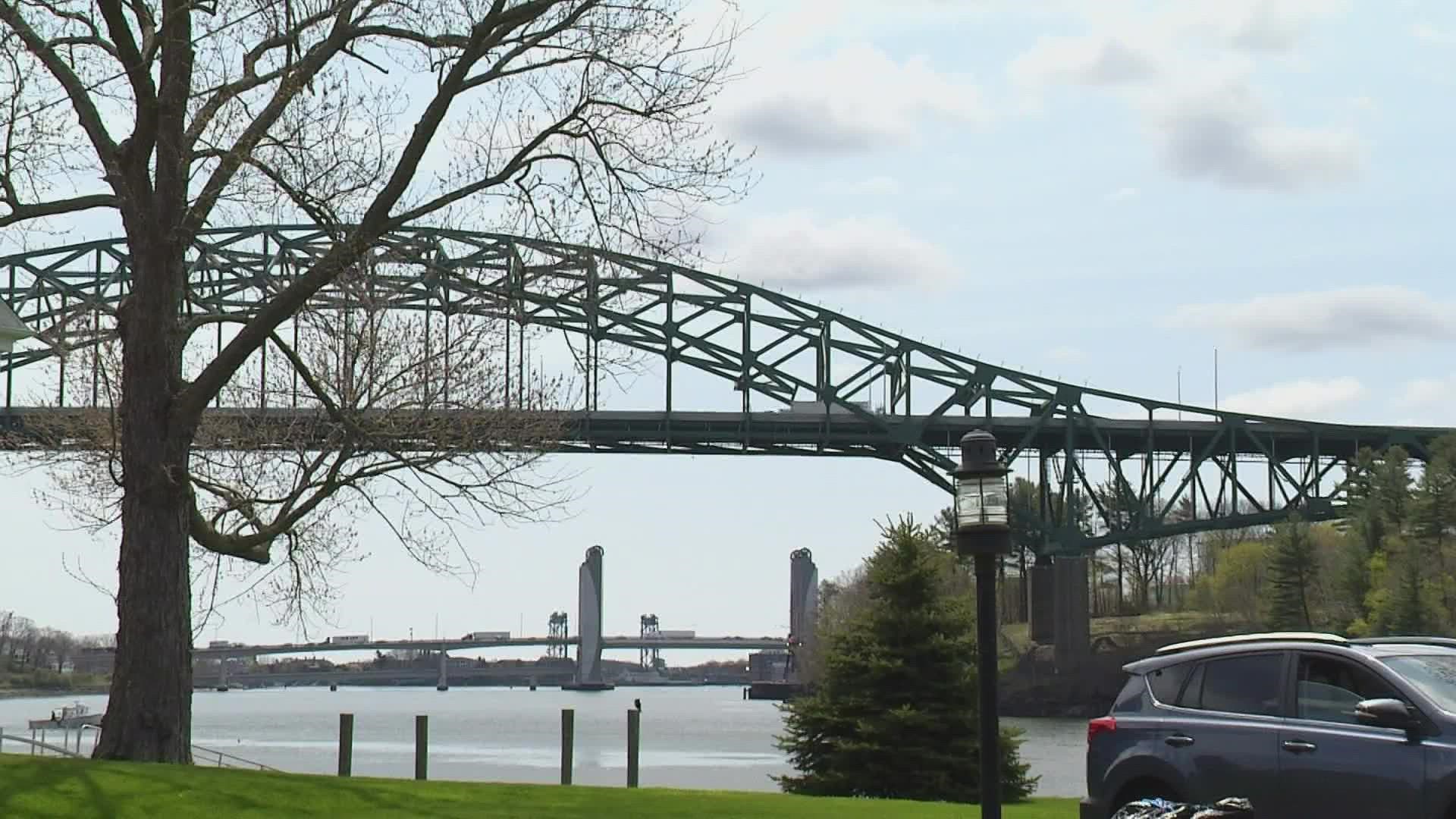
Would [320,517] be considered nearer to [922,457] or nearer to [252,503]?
[252,503]

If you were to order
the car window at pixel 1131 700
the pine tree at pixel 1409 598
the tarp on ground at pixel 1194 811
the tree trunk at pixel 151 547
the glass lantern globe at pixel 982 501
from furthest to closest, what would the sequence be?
the pine tree at pixel 1409 598 → the tree trunk at pixel 151 547 → the car window at pixel 1131 700 → the glass lantern globe at pixel 982 501 → the tarp on ground at pixel 1194 811

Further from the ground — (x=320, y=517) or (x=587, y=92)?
(x=587, y=92)

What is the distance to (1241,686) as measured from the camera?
12.5 meters

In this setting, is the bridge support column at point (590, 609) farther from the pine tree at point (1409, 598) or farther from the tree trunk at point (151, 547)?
the tree trunk at point (151, 547)

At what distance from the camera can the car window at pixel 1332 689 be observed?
1164cm

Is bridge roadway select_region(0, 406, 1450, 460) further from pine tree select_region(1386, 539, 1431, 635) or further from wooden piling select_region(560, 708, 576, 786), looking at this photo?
wooden piling select_region(560, 708, 576, 786)

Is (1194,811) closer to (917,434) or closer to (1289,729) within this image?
(1289,729)

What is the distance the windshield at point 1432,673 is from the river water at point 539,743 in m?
23.8

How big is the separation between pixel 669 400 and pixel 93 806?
7921 centimetres

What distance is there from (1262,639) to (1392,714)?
1533 millimetres

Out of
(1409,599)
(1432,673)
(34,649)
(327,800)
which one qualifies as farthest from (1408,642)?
(34,649)

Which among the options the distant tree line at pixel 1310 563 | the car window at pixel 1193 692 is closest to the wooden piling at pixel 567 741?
the car window at pixel 1193 692

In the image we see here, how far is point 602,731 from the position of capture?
274ft

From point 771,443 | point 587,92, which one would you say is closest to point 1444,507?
point 771,443
